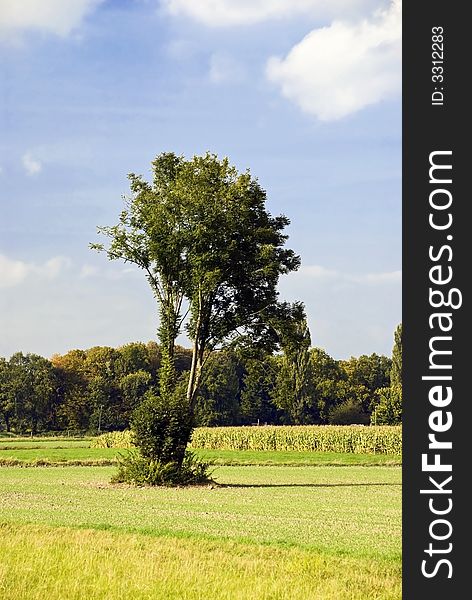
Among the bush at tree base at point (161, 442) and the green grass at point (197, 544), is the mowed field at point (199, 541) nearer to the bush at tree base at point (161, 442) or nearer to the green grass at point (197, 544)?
the green grass at point (197, 544)

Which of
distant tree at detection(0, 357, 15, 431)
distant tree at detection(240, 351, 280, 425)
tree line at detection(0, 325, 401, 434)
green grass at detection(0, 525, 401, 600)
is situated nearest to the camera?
green grass at detection(0, 525, 401, 600)

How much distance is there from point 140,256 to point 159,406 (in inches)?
247

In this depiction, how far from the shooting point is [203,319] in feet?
132

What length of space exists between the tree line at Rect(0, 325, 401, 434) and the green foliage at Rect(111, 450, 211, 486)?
230ft

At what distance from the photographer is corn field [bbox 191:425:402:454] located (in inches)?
2781

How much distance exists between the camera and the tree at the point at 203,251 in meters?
38.5

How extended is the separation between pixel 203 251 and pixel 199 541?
20670 millimetres

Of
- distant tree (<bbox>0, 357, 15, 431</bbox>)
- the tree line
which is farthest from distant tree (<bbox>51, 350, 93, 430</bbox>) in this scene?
distant tree (<bbox>0, 357, 15, 431</bbox>)

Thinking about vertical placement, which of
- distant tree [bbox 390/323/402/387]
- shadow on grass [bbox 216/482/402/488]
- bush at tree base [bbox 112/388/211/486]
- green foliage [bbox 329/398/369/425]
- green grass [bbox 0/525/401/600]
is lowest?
green grass [bbox 0/525/401/600]

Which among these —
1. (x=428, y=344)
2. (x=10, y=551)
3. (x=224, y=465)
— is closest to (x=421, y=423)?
(x=428, y=344)

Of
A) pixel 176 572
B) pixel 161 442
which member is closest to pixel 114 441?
pixel 161 442

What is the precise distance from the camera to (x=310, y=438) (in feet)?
241

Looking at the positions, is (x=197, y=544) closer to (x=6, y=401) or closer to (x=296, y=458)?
(x=296, y=458)

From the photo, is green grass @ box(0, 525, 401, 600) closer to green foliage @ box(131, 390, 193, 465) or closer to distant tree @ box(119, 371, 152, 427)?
green foliage @ box(131, 390, 193, 465)
